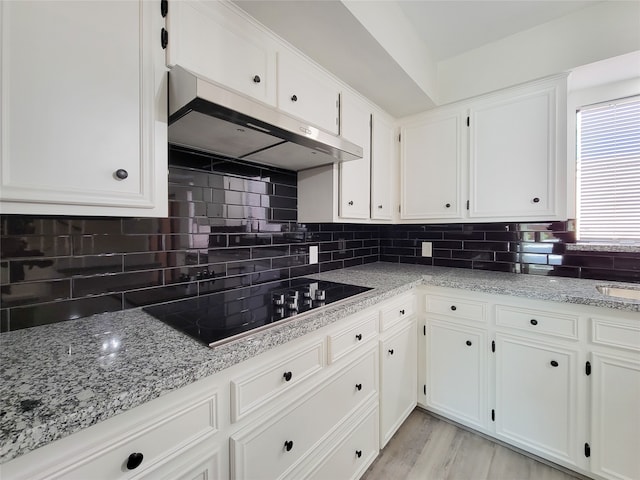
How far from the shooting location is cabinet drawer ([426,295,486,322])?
1.72 meters

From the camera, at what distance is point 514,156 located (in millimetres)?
1844

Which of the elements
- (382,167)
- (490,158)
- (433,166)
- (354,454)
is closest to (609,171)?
(490,158)

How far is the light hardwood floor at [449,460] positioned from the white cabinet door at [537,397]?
0.28 feet

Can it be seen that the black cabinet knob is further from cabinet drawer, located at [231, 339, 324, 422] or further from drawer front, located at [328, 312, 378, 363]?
drawer front, located at [328, 312, 378, 363]

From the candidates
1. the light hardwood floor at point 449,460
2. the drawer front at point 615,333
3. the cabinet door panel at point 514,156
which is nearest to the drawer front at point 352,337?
the light hardwood floor at point 449,460

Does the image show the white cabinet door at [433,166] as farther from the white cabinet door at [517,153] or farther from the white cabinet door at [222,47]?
the white cabinet door at [222,47]

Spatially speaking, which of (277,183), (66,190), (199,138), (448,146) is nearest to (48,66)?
(66,190)

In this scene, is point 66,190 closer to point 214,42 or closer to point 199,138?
point 199,138

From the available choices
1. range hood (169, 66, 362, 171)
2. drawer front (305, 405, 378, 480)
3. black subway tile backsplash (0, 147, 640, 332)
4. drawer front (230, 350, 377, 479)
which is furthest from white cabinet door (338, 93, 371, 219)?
drawer front (305, 405, 378, 480)

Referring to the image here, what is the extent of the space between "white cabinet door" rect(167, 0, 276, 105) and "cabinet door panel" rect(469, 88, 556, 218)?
1.54 metres

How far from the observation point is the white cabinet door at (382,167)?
2012 mm

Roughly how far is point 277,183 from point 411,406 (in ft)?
5.87

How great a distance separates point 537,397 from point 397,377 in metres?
0.76

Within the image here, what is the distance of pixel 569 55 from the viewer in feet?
5.43
